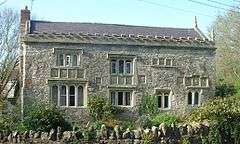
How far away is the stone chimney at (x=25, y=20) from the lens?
38.7 meters

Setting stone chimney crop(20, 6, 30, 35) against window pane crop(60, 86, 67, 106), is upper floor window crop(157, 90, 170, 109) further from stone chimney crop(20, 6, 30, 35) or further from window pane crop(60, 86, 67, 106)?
stone chimney crop(20, 6, 30, 35)

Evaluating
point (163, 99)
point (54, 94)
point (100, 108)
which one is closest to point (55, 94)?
point (54, 94)

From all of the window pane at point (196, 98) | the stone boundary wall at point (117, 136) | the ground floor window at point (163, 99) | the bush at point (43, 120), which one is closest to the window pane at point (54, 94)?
the ground floor window at point (163, 99)

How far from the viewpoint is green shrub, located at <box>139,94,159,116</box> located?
39.1 metres

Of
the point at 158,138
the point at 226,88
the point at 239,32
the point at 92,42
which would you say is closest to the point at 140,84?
the point at 92,42

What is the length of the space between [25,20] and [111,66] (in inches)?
297

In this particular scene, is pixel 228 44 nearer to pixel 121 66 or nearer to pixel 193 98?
pixel 193 98

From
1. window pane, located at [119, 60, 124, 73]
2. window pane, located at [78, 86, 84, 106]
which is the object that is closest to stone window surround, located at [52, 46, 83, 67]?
window pane, located at [78, 86, 84, 106]

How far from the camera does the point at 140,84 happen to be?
39594mm

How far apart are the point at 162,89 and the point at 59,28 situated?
30.3 feet

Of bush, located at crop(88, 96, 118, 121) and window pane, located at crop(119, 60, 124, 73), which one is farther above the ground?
window pane, located at crop(119, 60, 124, 73)

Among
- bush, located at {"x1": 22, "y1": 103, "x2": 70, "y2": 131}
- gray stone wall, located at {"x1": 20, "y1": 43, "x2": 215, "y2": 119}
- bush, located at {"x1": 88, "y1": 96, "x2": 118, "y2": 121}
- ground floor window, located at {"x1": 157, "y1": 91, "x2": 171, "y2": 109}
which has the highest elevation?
gray stone wall, located at {"x1": 20, "y1": 43, "x2": 215, "y2": 119}

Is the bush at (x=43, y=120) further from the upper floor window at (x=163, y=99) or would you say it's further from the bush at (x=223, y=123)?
the upper floor window at (x=163, y=99)

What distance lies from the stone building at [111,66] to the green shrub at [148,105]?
0.31m
